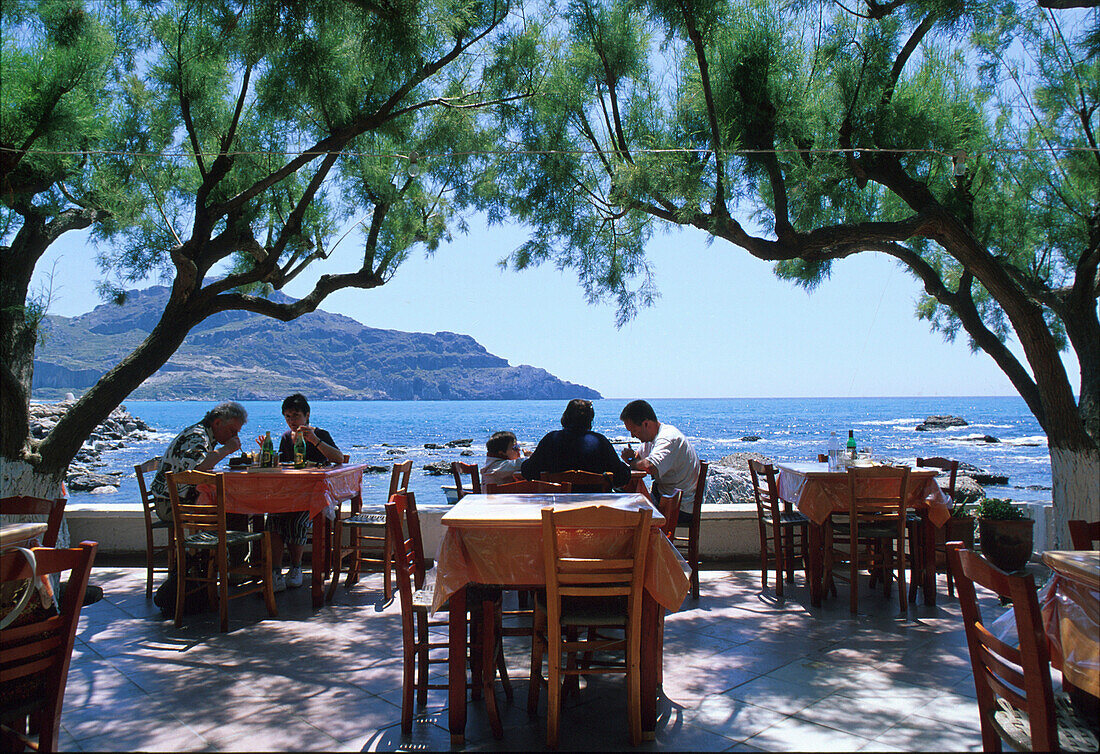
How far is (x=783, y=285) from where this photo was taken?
7195mm

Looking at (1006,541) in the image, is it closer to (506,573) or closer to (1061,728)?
(1061,728)

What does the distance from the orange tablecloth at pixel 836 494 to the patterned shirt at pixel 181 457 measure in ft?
13.1

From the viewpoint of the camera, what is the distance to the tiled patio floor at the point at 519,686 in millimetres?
2729

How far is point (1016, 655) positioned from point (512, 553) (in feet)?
5.54

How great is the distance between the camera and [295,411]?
5.56 meters

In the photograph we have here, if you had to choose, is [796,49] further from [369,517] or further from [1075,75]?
[369,517]

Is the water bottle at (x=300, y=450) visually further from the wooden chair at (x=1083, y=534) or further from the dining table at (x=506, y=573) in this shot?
the wooden chair at (x=1083, y=534)

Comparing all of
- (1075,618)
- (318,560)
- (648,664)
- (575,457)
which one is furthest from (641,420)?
(1075,618)

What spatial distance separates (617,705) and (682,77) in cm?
462

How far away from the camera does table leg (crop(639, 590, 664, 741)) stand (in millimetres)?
2742

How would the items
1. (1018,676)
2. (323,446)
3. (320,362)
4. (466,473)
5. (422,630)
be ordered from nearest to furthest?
1. (1018,676)
2. (422,630)
3. (323,446)
4. (466,473)
5. (320,362)

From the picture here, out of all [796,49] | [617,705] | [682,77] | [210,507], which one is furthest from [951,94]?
[210,507]

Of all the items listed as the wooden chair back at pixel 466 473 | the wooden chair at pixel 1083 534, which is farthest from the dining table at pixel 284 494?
the wooden chair at pixel 1083 534

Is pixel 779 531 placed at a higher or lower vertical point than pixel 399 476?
lower
